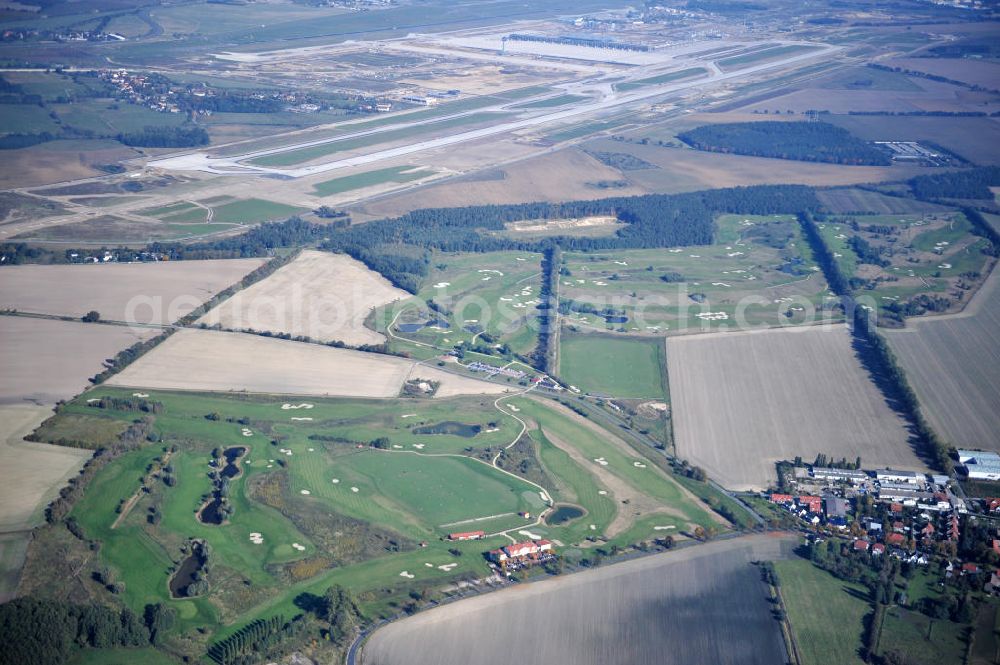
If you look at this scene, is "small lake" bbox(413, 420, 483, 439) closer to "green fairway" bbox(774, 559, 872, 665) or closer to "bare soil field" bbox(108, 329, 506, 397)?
"bare soil field" bbox(108, 329, 506, 397)

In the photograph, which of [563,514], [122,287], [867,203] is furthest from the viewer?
[867,203]

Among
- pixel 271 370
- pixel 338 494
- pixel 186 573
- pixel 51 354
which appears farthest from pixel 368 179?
pixel 186 573

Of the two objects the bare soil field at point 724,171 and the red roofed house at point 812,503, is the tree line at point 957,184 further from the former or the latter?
the red roofed house at point 812,503

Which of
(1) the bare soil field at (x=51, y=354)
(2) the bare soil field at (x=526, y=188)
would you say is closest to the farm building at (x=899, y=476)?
(1) the bare soil field at (x=51, y=354)

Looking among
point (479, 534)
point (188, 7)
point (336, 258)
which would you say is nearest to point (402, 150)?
point (336, 258)

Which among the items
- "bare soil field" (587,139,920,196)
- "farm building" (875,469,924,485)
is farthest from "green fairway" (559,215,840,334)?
"farm building" (875,469,924,485)

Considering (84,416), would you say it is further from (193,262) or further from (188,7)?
(188,7)

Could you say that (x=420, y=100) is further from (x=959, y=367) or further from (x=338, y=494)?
(x=338, y=494)
